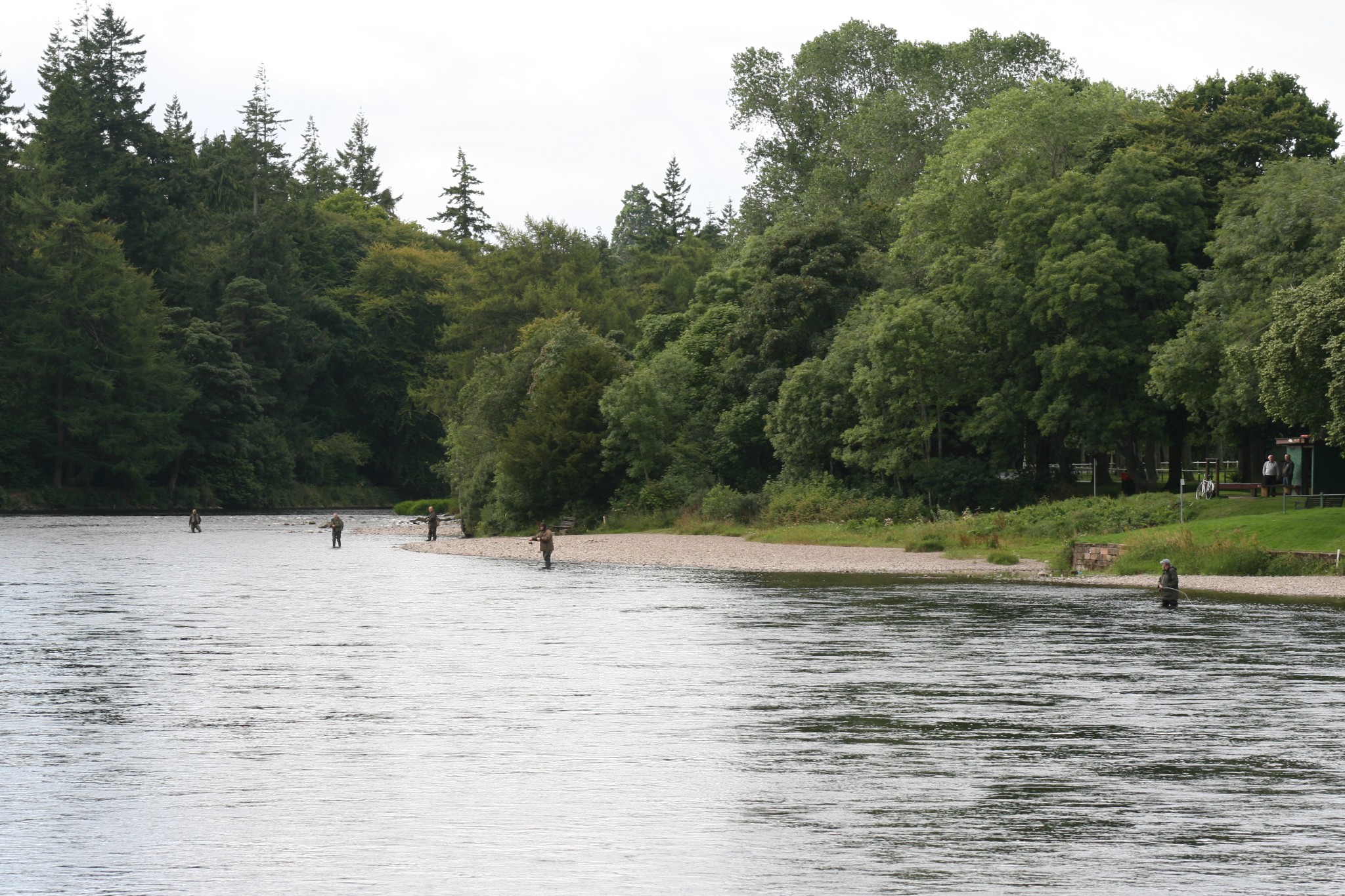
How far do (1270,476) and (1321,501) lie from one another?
22.4ft

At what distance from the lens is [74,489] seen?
377 ft

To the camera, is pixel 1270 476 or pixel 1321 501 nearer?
pixel 1321 501

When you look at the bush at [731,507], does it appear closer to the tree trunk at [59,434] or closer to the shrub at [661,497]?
the shrub at [661,497]

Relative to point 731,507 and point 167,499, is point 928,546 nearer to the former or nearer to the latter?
point 731,507

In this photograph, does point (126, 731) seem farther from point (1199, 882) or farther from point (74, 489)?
point (74, 489)

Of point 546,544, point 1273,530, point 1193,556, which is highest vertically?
point 1273,530

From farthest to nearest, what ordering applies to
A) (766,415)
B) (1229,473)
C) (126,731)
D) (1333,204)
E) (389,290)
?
1. (389,290)
2. (1229,473)
3. (766,415)
4. (1333,204)
5. (126,731)

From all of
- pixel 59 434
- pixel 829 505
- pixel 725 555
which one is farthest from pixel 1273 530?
pixel 59 434

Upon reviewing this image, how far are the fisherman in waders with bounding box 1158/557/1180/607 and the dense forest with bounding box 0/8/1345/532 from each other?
401 inches

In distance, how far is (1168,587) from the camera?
35.5 m

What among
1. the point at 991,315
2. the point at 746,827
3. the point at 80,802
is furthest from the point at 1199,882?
the point at 991,315

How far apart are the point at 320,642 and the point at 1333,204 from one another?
129 ft

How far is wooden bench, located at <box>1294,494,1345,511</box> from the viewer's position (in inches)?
1848

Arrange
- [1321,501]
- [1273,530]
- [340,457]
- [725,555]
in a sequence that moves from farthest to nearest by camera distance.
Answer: [340,457], [725,555], [1321,501], [1273,530]
